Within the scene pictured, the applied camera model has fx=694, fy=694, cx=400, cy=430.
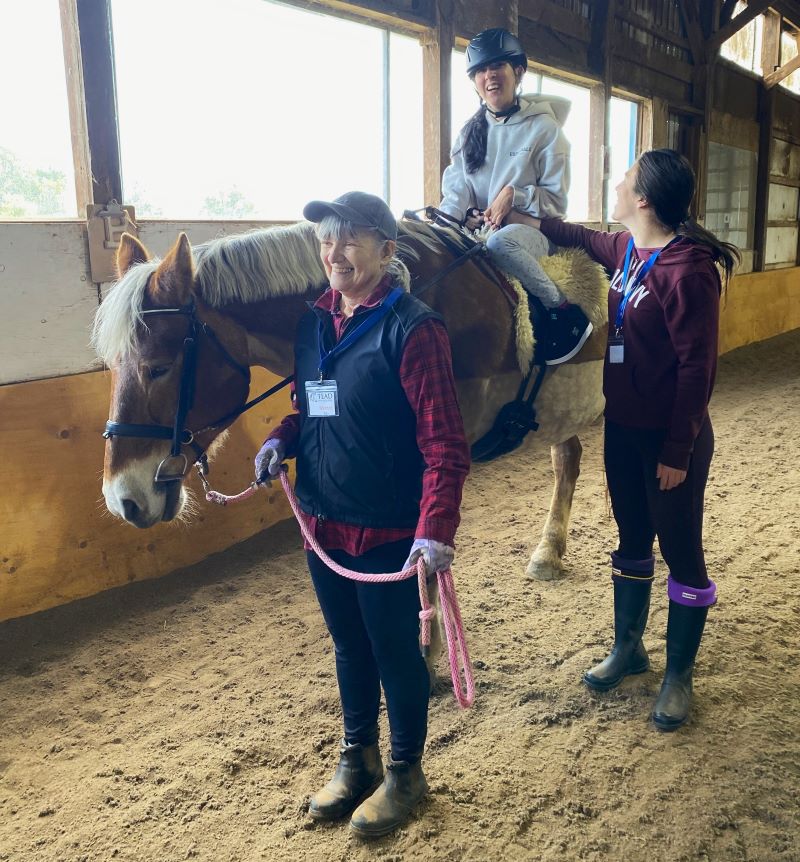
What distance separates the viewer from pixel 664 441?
6.04 feet

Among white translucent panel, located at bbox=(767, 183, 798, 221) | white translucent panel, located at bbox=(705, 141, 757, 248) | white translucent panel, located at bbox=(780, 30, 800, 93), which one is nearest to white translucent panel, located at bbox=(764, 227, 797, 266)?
white translucent panel, located at bbox=(767, 183, 798, 221)

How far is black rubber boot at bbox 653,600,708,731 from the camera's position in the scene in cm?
196

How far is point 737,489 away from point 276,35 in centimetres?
340

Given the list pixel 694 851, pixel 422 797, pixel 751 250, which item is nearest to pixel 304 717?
pixel 422 797

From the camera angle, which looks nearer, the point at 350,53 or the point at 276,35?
the point at 276,35

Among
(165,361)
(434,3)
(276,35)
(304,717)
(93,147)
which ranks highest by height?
(434,3)

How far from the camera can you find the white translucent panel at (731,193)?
8.27 m

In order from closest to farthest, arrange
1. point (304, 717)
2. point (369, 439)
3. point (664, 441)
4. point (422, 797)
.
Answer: point (369, 439) < point (422, 797) < point (664, 441) < point (304, 717)

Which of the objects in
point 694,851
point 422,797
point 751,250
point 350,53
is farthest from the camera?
point 751,250

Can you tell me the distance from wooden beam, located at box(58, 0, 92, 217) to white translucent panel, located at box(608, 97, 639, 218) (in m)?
4.80

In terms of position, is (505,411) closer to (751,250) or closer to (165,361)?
(165,361)

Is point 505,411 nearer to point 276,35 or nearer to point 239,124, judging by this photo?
point 239,124

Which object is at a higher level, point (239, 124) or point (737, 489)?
point (239, 124)

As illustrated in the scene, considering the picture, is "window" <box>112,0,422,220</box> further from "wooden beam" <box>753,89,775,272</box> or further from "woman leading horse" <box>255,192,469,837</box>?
"wooden beam" <box>753,89,775,272</box>
